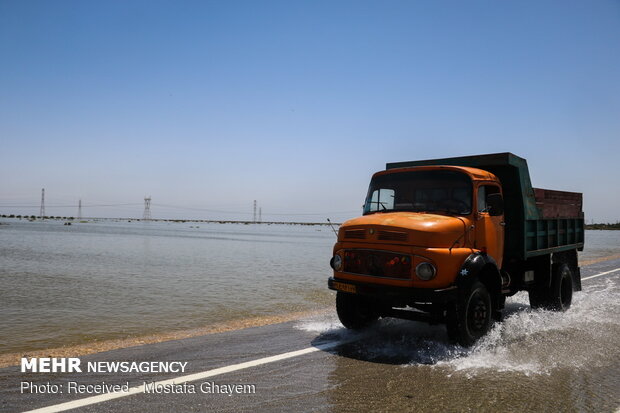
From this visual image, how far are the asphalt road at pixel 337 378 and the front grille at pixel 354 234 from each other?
5.47 feet

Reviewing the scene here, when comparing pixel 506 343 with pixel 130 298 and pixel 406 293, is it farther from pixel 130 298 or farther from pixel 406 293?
pixel 130 298

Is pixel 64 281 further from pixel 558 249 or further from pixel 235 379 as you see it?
pixel 558 249

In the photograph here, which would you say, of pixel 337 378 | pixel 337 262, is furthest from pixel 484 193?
pixel 337 378

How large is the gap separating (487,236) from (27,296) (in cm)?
1243

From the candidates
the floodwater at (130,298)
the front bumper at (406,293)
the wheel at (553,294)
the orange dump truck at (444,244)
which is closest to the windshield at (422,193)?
the orange dump truck at (444,244)

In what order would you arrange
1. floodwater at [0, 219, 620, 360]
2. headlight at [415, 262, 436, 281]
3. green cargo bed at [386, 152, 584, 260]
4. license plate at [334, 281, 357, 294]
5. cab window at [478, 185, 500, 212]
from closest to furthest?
headlight at [415, 262, 436, 281]
license plate at [334, 281, 357, 294]
cab window at [478, 185, 500, 212]
green cargo bed at [386, 152, 584, 260]
floodwater at [0, 219, 620, 360]

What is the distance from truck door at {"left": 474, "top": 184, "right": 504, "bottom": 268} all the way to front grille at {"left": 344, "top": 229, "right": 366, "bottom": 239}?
5.97 feet

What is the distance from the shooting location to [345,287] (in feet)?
21.0

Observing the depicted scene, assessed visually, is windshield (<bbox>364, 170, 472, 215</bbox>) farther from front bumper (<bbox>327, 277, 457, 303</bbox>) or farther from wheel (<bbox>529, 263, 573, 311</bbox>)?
wheel (<bbox>529, 263, 573, 311</bbox>)

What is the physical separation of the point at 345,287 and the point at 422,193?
2.05 meters

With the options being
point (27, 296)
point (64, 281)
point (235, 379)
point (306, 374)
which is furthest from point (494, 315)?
point (64, 281)

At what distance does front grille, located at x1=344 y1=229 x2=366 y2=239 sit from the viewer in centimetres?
632

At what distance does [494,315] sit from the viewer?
6832 mm

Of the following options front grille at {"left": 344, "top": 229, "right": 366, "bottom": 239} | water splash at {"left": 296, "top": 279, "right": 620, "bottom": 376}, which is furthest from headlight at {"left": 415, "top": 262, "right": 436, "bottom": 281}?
water splash at {"left": 296, "top": 279, "right": 620, "bottom": 376}
